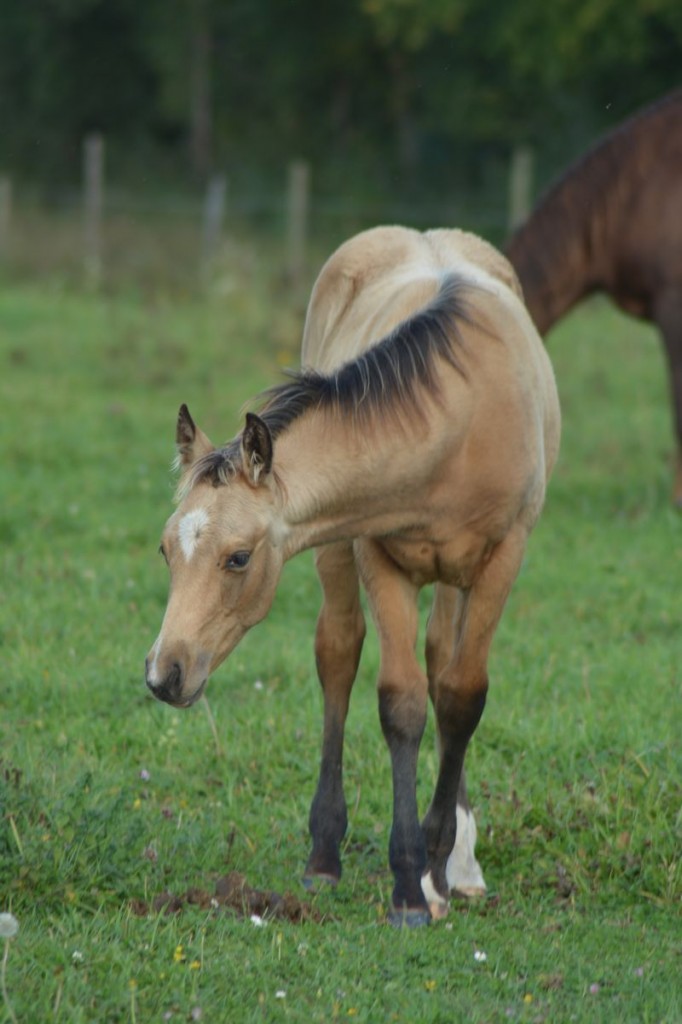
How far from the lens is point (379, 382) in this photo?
452 cm

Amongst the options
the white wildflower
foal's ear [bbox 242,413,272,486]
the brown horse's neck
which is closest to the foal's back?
foal's ear [bbox 242,413,272,486]

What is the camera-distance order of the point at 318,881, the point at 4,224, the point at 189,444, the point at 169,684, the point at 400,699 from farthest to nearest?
the point at 4,224 < the point at 318,881 < the point at 400,699 < the point at 189,444 < the point at 169,684

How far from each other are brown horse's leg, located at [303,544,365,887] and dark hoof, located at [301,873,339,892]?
0.41ft

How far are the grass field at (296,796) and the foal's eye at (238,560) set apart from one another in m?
0.90

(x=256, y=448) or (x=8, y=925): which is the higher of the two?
(x=256, y=448)

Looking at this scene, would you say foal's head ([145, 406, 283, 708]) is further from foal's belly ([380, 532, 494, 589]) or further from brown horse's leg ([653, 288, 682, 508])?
brown horse's leg ([653, 288, 682, 508])

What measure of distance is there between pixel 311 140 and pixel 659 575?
105 feet

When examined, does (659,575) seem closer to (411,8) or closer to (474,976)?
Result: (474,976)

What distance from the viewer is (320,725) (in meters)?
5.98

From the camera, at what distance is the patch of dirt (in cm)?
435

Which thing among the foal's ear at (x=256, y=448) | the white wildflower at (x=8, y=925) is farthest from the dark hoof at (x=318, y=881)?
the foal's ear at (x=256, y=448)

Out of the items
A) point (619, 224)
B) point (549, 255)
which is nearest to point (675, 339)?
point (619, 224)

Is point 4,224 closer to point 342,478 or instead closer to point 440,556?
point 440,556

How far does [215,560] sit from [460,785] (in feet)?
4.58
